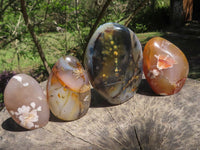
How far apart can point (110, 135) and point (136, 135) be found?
166 mm

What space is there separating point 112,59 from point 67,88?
364 millimetres

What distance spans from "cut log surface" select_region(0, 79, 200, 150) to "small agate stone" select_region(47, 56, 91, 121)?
0.44 feet

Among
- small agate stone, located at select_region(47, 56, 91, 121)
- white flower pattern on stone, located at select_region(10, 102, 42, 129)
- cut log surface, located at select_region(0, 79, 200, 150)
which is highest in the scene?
small agate stone, located at select_region(47, 56, 91, 121)

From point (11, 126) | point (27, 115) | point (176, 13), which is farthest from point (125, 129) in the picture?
point (176, 13)

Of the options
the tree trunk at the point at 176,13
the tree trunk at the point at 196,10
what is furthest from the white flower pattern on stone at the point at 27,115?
the tree trunk at the point at 196,10

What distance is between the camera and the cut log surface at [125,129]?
1354 millimetres

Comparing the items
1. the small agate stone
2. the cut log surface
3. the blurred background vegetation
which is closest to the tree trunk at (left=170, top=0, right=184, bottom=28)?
the blurred background vegetation

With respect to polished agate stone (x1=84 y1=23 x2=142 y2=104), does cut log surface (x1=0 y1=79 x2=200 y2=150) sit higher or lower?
lower

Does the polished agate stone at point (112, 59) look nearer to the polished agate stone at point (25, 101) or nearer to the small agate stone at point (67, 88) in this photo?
the small agate stone at point (67, 88)

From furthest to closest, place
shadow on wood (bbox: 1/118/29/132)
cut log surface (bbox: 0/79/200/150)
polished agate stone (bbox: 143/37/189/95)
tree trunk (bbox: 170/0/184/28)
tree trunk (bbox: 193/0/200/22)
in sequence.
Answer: tree trunk (bbox: 193/0/200/22) < tree trunk (bbox: 170/0/184/28) < polished agate stone (bbox: 143/37/189/95) < shadow on wood (bbox: 1/118/29/132) < cut log surface (bbox: 0/79/200/150)

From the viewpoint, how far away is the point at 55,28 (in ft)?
11.0

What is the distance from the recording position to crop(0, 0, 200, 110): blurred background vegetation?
300cm

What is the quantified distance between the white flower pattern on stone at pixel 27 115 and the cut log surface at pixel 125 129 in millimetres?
76

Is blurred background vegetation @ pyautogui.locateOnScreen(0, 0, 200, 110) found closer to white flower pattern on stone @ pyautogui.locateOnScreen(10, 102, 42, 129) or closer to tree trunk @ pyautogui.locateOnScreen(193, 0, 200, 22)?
tree trunk @ pyautogui.locateOnScreen(193, 0, 200, 22)
